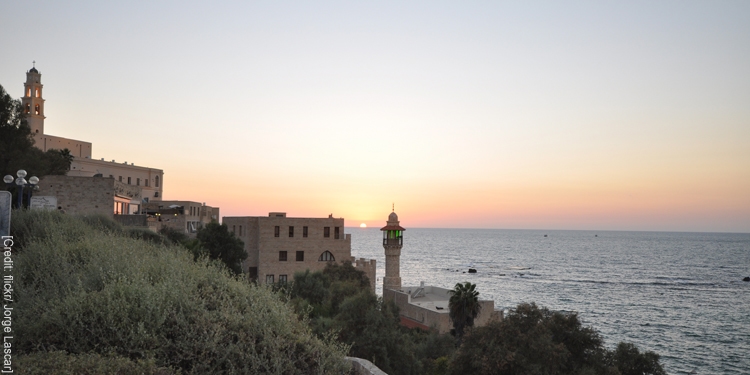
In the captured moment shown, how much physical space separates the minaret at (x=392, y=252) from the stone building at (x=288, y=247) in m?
2.89

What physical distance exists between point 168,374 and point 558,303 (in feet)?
224

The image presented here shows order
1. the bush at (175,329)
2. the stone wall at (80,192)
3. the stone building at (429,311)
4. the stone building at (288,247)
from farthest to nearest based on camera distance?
the stone building at (288,247)
the stone building at (429,311)
the stone wall at (80,192)
the bush at (175,329)

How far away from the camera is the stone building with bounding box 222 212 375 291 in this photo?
1793 inches

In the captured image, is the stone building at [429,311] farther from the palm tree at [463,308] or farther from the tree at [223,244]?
the tree at [223,244]

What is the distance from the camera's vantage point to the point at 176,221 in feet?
153

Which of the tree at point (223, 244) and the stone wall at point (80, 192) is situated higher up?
the stone wall at point (80, 192)

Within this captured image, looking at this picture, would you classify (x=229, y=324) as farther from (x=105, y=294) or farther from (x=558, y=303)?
(x=558, y=303)

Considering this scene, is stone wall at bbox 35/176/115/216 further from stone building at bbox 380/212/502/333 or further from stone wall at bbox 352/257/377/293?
stone building at bbox 380/212/502/333

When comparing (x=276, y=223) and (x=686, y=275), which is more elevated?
(x=276, y=223)

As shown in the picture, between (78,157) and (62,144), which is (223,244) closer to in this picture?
(78,157)

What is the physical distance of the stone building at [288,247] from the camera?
45531 mm

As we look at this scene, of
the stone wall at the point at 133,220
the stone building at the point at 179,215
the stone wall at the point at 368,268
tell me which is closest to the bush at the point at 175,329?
the stone wall at the point at 133,220

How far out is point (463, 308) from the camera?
3462cm

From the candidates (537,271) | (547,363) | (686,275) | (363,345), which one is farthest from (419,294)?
(686,275)
